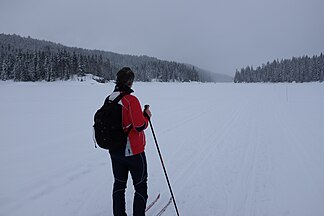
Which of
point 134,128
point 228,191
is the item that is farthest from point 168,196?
point 134,128

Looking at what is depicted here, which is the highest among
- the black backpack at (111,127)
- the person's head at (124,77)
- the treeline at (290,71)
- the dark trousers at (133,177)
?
the treeline at (290,71)

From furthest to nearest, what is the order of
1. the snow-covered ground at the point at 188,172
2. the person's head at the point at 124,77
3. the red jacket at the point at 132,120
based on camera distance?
the snow-covered ground at the point at 188,172 → the person's head at the point at 124,77 → the red jacket at the point at 132,120

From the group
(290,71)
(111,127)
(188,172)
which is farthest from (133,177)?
(290,71)

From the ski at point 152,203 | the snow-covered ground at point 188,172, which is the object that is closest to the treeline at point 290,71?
the snow-covered ground at point 188,172

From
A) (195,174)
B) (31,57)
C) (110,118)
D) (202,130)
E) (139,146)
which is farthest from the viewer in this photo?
(31,57)

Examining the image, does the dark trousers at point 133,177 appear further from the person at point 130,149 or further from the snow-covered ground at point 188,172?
the snow-covered ground at point 188,172

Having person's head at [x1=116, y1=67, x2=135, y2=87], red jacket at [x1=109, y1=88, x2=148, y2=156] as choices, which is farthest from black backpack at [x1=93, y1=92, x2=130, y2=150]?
person's head at [x1=116, y1=67, x2=135, y2=87]

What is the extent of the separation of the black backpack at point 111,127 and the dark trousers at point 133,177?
193 mm

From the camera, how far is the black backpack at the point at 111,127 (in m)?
2.87

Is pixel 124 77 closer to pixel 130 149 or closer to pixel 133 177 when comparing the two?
pixel 130 149

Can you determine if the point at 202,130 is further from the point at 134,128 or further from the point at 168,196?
the point at 134,128

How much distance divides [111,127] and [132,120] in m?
0.26

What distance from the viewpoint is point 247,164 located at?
6062 mm

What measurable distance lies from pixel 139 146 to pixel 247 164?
12.9 ft
